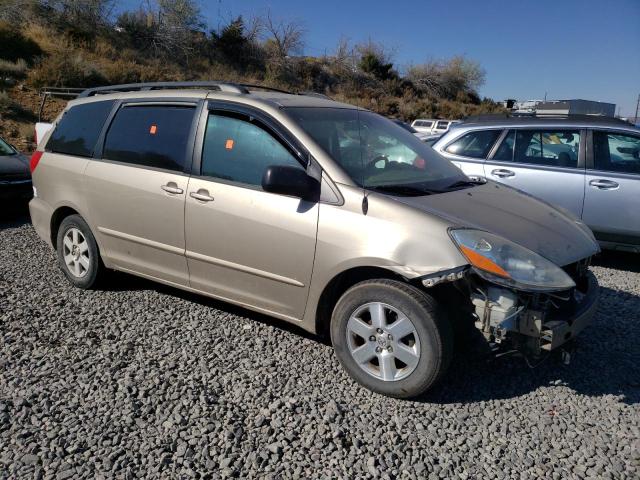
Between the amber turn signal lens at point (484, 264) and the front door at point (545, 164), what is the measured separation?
350 cm

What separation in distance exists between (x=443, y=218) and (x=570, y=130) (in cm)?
401

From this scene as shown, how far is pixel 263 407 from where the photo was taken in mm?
3109

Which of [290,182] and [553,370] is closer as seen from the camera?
[290,182]

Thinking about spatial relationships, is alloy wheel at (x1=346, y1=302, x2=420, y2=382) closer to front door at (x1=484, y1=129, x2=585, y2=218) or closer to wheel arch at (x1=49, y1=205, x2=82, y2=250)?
wheel arch at (x1=49, y1=205, x2=82, y2=250)

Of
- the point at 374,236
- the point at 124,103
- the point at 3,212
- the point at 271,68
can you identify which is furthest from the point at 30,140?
the point at 271,68

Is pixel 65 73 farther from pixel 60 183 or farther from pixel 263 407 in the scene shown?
pixel 263 407

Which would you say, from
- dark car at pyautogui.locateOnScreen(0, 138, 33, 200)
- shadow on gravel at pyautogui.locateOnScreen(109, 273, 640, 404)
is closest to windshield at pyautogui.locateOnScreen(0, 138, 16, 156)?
dark car at pyautogui.locateOnScreen(0, 138, 33, 200)

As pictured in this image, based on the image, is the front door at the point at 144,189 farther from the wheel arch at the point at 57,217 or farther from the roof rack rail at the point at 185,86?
the wheel arch at the point at 57,217

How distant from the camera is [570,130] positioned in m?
6.29

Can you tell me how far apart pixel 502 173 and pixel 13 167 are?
6903 mm

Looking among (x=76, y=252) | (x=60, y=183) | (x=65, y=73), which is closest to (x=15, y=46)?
(x=65, y=73)

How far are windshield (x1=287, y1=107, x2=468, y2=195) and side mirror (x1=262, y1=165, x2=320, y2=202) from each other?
0.90 ft

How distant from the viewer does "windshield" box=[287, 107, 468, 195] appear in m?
3.59

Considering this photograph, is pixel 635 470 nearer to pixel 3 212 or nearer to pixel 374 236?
pixel 374 236
